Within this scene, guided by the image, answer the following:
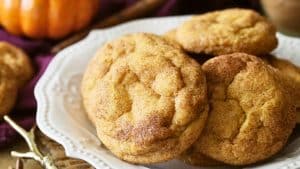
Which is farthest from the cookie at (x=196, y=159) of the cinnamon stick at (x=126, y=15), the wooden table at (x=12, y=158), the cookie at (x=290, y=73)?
the cinnamon stick at (x=126, y=15)

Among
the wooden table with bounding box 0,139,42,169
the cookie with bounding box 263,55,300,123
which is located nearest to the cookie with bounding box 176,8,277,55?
the cookie with bounding box 263,55,300,123

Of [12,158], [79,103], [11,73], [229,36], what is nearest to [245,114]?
[229,36]

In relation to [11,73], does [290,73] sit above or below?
above

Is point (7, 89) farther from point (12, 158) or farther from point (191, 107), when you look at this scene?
point (191, 107)

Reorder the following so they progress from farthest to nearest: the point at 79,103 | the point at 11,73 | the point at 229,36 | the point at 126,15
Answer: the point at 126,15 → the point at 11,73 → the point at 79,103 → the point at 229,36

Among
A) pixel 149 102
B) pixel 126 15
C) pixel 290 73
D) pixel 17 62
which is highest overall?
pixel 149 102

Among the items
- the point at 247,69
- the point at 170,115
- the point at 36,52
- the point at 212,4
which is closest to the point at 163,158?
the point at 170,115
